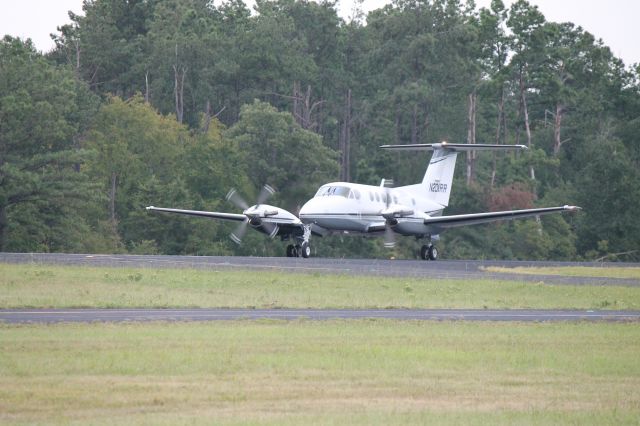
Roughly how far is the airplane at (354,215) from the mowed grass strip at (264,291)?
6.38m

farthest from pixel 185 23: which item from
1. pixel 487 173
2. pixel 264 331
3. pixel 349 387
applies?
pixel 349 387

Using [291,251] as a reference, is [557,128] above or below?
above

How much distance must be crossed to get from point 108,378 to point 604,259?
56.4 meters

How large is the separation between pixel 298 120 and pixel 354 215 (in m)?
54.2

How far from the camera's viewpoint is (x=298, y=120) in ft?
326

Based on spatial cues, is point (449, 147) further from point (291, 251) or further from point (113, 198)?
point (113, 198)

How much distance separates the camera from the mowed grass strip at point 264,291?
29516 mm

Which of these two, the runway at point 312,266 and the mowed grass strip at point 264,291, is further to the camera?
the runway at point 312,266

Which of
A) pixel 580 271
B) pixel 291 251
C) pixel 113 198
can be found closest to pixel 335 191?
pixel 291 251

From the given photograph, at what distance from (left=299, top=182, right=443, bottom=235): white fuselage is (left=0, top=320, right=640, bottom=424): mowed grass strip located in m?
20.3

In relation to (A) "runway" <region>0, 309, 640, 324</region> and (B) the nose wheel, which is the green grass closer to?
(B) the nose wheel

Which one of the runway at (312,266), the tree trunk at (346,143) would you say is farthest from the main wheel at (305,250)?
the tree trunk at (346,143)

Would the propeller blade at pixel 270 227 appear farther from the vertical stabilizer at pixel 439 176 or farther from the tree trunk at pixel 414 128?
the tree trunk at pixel 414 128

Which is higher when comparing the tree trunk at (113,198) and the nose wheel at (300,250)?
the tree trunk at (113,198)
